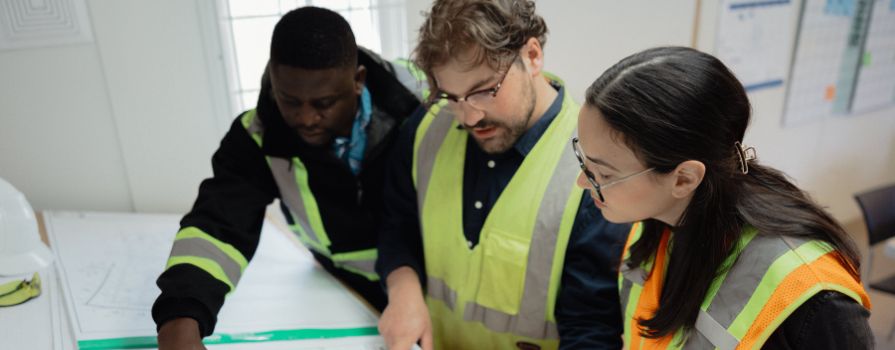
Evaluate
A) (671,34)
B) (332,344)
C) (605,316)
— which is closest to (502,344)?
(605,316)

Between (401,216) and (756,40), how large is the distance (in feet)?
7.13

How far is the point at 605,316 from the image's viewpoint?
1.11 m

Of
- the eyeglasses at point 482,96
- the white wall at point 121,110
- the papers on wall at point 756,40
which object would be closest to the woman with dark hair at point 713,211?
the eyeglasses at point 482,96

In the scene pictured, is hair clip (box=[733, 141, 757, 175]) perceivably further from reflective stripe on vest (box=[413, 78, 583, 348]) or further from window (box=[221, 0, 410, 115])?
window (box=[221, 0, 410, 115])

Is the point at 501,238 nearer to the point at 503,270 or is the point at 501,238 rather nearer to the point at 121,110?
the point at 503,270

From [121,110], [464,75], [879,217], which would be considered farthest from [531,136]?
[879,217]

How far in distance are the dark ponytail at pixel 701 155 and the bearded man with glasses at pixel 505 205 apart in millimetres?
201

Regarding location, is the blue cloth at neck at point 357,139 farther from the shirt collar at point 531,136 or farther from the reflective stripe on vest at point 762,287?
the reflective stripe on vest at point 762,287

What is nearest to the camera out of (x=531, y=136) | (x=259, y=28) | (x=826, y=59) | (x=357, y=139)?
(x=531, y=136)

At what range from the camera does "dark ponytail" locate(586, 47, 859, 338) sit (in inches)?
29.6

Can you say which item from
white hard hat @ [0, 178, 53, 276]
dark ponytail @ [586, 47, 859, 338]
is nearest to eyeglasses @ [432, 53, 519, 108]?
dark ponytail @ [586, 47, 859, 338]

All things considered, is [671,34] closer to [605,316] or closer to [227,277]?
[605,316]

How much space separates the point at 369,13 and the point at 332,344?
1173 millimetres

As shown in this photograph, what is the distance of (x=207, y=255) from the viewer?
1.18 metres
